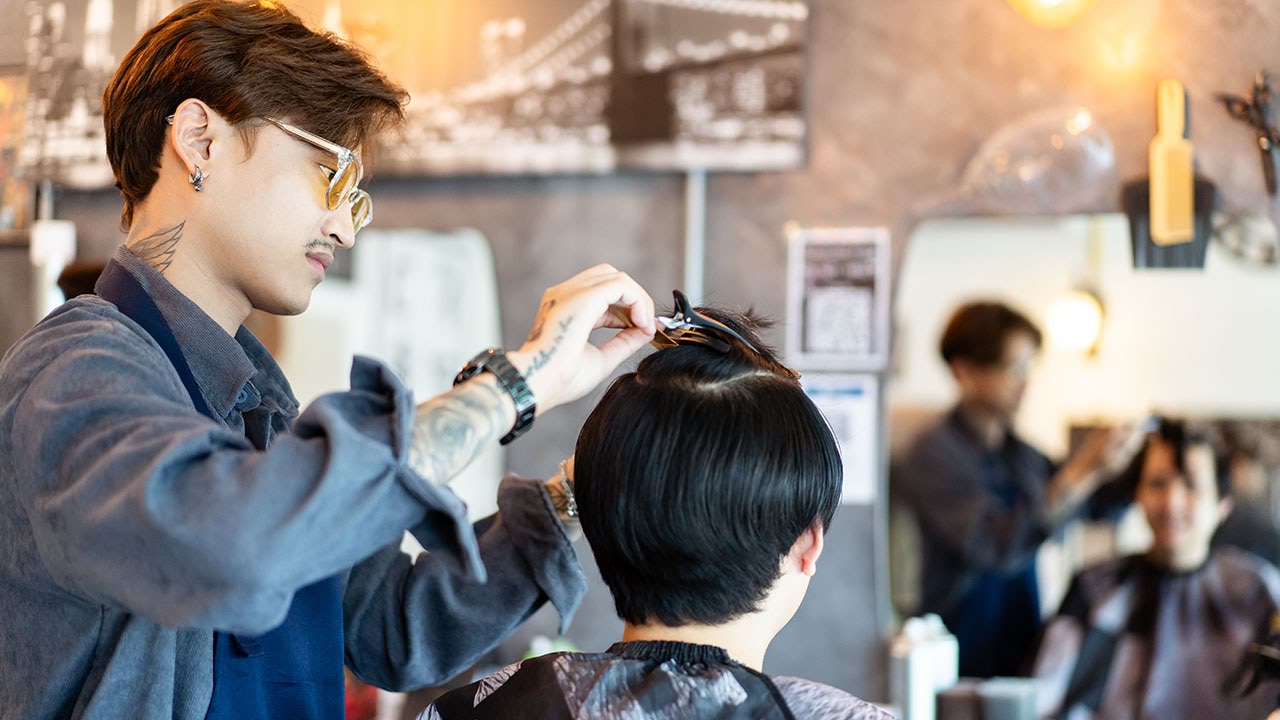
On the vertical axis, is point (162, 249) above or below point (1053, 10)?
below

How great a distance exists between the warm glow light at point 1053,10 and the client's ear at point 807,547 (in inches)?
73.5

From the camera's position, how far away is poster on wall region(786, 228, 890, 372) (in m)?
2.82

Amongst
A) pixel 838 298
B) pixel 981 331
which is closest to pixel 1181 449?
pixel 981 331

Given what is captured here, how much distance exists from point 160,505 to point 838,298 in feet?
7.09

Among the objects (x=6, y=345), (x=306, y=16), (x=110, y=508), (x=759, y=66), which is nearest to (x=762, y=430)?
(x=110, y=508)

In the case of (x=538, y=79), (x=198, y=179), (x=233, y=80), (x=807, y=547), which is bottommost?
(x=807, y=547)

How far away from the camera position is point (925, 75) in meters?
2.79

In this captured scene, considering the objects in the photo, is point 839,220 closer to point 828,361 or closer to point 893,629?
point 828,361

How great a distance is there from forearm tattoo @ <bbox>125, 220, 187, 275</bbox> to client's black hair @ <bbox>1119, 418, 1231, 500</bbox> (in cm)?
215

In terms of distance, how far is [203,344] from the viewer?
1.26m

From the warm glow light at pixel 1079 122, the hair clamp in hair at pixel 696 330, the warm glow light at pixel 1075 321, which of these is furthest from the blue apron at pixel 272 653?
the warm glow light at pixel 1079 122

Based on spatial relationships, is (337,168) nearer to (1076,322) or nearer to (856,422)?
(856,422)

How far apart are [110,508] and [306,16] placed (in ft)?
2.51

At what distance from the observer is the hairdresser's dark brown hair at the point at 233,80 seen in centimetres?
124
